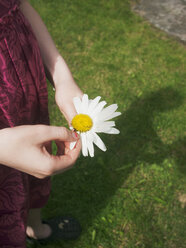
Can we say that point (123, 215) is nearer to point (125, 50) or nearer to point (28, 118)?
point (28, 118)

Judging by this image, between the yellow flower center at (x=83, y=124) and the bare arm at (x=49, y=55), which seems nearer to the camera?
the yellow flower center at (x=83, y=124)

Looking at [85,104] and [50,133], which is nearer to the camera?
[50,133]

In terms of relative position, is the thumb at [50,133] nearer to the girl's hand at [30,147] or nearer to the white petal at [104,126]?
the girl's hand at [30,147]

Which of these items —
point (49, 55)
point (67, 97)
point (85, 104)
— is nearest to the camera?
point (85, 104)

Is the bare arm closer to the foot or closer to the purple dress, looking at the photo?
the purple dress

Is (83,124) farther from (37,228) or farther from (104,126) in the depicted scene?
(37,228)

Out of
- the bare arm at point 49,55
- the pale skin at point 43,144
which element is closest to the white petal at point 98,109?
the pale skin at point 43,144

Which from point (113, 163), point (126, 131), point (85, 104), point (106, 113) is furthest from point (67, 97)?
point (126, 131)

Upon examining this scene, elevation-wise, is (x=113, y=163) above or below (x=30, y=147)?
below

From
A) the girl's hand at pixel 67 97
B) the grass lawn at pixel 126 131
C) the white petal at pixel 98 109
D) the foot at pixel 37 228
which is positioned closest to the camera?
the white petal at pixel 98 109
